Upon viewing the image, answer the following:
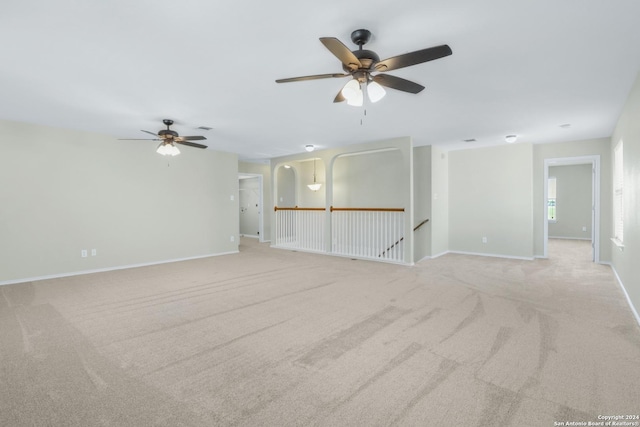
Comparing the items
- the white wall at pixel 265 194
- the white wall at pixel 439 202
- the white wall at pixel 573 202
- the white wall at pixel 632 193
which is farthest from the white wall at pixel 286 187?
the white wall at pixel 573 202

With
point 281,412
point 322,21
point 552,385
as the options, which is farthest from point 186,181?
point 552,385

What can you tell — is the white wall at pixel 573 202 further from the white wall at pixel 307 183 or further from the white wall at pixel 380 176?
the white wall at pixel 307 183

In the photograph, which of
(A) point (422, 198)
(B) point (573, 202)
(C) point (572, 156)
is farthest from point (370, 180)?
(B) point (573, 202)

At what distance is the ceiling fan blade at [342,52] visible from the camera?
1.82 meters

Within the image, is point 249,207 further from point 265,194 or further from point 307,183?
point 307,183

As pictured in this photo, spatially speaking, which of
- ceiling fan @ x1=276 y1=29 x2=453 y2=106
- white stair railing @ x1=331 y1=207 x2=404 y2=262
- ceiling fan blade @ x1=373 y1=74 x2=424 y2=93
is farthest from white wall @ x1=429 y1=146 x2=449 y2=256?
ceiling fan @ x1=276 y1=29 x2=453 y2=106

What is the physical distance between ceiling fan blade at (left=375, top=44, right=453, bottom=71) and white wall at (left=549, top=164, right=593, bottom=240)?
10.0m

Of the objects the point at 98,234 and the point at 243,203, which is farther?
the point at 243,203

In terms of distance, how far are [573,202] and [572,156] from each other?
4219 mm

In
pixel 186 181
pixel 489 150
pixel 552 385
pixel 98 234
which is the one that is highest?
pixel 489 150

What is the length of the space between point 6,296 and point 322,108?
15.7 feet

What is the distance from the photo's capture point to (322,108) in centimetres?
402

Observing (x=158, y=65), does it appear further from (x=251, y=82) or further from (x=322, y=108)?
(x=322, y=108)

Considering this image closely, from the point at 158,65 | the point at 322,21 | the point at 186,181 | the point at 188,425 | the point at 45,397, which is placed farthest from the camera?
the point at 186,181
